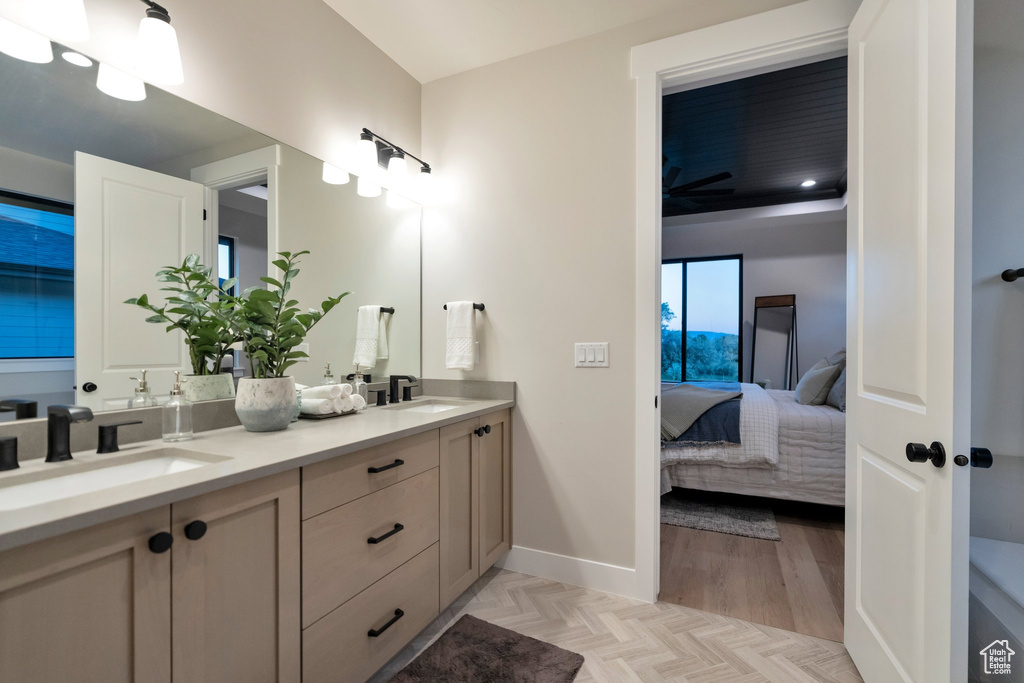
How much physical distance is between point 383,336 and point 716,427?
7.27 ft

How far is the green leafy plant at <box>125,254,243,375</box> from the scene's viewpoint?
1.41m

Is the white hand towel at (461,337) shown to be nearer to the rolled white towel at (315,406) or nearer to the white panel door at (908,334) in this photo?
the rolled white towel at (315,406)

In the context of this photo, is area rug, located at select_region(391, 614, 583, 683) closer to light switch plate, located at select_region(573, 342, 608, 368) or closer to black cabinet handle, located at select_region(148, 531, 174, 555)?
black cabinet handle, located at select_region(148, 531, 174, 555)

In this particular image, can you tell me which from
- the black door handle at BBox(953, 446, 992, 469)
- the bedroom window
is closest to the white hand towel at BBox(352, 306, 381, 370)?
the black door handle at BBox(953, 446, 992, 469)

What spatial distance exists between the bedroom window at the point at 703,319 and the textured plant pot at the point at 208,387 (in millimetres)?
5554

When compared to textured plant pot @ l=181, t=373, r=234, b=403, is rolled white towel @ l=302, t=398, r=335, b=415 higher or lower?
lower

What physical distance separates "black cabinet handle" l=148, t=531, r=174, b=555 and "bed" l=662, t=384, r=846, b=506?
2744 mm

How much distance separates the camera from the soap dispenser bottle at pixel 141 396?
1313mm

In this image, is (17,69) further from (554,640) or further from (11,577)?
(554,640)

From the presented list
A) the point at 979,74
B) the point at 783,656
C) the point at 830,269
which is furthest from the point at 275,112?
the point at 830,269

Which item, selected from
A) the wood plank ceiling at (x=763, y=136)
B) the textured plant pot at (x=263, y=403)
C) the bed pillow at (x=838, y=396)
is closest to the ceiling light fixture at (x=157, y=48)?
the textured plant pot at (x=263, y=403)

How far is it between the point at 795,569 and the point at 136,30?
335 cm

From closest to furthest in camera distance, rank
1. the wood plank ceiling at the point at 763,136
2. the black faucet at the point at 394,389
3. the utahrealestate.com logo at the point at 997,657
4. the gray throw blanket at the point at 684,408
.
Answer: the utahrealestate.com logo at the point at 997,657 → the black faucet at the point at 394,389 → the wood plank ceiling at the point at 763,136 → the gray throw blanket at the point at 684,408

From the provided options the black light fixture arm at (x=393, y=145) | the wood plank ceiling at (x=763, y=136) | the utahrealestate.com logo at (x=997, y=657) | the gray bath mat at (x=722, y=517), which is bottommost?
the gray bath mat at (x=722, y=517)
